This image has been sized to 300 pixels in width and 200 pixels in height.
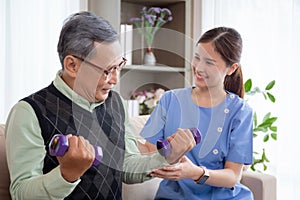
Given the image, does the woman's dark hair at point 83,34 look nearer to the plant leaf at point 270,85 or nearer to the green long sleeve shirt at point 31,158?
the green long sleeve shirt at point 31,158

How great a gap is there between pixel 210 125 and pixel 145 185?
1.65 ft

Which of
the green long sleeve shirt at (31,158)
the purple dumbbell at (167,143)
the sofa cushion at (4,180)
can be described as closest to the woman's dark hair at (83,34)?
the green long sleeve shirt at (31,158)

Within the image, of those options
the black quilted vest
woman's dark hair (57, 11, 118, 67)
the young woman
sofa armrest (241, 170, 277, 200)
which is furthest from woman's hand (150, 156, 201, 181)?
sofa armrest (241, 170, 277, 200)

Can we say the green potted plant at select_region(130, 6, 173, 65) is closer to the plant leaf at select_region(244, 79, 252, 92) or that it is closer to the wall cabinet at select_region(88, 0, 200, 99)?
the plant leaf at select_region(244, 79, 252, 92)

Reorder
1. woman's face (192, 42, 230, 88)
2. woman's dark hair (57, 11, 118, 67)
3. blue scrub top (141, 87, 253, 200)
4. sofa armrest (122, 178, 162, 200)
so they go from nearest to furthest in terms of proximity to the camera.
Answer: woman's dark hair (57, 11, 118, 67), woman's face (192, 42, 230, 88), blue scrub top (141, 87, 253, 200), sofa armrest (122, 178, 162, 200)

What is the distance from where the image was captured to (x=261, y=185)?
88.2 inches

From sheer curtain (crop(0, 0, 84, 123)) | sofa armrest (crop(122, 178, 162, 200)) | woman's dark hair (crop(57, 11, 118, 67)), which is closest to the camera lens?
woman's dark hair (crop(57, 11, 118, 67))

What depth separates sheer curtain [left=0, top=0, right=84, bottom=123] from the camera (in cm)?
304

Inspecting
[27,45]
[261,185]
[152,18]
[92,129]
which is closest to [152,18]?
[152,18]

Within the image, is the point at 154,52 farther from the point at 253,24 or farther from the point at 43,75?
the point at 253,24

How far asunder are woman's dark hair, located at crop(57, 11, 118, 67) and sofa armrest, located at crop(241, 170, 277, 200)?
1096mm

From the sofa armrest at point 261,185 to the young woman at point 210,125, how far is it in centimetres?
22

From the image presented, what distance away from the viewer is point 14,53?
10.1 feet

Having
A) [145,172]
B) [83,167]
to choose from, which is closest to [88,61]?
[83,167]
